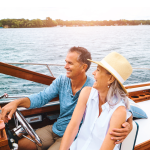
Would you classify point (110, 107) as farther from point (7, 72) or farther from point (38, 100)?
point (7, 72)

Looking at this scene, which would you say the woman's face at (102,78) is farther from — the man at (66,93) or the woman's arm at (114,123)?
the man at (66,93)

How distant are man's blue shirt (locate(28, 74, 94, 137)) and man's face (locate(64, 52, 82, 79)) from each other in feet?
0.31

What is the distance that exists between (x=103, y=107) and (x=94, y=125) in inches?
5.1

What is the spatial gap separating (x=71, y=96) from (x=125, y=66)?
574mm

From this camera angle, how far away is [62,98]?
1394 millimetres

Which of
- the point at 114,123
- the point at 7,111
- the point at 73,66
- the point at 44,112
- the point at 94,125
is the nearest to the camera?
the point at 114,123

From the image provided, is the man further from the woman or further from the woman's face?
the woman's face

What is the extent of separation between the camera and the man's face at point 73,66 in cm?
134

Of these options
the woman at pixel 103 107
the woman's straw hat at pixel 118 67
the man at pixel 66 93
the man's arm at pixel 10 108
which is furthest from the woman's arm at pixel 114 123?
the man's arm at pixel 10 108

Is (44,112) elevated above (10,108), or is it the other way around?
(10,108)

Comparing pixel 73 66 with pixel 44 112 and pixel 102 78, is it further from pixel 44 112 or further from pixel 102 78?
pixel 44 112

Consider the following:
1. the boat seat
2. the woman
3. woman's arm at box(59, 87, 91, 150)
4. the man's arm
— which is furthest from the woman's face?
the man's arm

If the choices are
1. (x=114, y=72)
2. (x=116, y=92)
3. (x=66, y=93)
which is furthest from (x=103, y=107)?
(x=66, y=93)

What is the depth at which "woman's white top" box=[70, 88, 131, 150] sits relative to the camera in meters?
0.95
